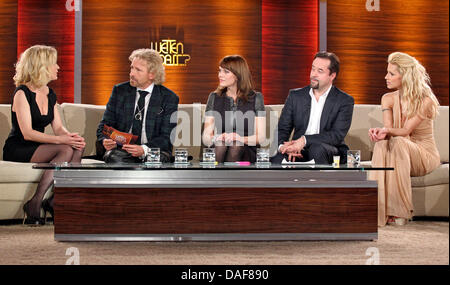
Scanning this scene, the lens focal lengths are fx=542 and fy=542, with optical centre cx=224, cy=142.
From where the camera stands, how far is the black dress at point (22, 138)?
359cm

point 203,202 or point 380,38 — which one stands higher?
point 380,38

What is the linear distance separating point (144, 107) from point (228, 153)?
0.72m

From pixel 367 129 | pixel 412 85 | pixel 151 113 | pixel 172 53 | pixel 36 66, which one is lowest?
pixel 367 129

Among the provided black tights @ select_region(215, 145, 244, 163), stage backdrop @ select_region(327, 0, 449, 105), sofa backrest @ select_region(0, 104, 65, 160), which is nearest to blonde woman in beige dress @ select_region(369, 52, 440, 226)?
black tights @ select_region(215, 145, 244, 163)

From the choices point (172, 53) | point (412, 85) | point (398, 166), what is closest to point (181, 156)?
point (398, 166)

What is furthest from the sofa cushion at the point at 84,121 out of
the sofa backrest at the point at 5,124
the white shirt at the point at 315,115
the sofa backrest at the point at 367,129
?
the sofa backrest at the point at 367,129

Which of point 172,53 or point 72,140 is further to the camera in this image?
point 172,53

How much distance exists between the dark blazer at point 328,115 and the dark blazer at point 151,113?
781 millimetres

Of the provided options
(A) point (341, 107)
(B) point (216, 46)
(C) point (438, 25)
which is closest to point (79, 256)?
(A) point (341, 107)

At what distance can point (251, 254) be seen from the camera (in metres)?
2.45

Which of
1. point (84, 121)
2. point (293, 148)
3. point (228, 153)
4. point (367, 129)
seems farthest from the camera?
point (367, 129)

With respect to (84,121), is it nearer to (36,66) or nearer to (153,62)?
(36,66)

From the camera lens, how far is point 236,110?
3.65 m

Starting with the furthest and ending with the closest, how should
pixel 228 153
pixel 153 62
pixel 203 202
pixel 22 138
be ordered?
pixel 153 62 → pixel 22 138 → pixel 228 153 → pixel 203 202
